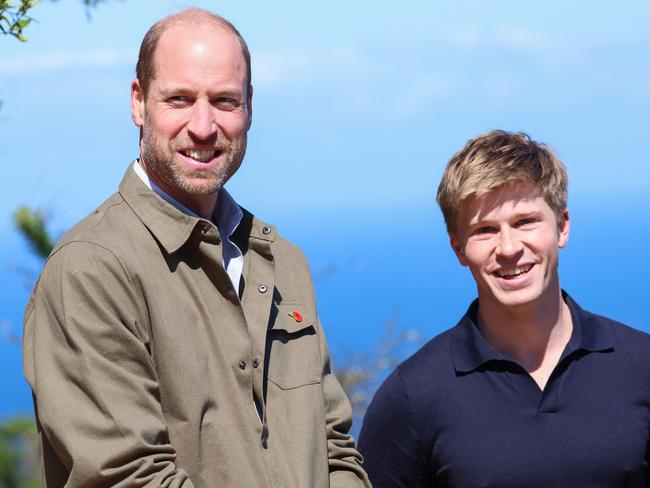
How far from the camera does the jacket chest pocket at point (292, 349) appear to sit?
295 cm

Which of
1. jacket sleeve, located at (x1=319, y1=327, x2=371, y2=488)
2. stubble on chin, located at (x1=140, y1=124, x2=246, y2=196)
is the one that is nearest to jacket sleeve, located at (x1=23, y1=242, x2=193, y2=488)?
stubble on chin, located at (x1=140, y1=124, x2=246, y2=196)

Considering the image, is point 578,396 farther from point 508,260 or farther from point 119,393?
point 119,393

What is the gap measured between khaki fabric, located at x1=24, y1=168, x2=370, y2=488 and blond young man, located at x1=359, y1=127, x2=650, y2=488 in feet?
1.05

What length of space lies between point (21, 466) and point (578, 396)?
16.3 ft

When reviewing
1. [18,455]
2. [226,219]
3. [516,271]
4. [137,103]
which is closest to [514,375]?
[516,271]

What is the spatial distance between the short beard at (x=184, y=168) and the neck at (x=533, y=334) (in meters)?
0.93

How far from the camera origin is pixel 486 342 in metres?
3.41

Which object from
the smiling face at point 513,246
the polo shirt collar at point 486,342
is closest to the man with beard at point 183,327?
the polo shirt collar at point 486,342

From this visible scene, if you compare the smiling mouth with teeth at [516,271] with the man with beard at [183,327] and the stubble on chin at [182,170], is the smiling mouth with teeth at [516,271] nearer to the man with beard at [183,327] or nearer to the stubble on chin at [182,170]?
the man with beard at [183,327]

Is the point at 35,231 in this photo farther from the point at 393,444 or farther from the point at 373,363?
the point at 373,363

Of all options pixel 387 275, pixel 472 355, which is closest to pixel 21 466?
pixel 472 355

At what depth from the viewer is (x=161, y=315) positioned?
2.71m

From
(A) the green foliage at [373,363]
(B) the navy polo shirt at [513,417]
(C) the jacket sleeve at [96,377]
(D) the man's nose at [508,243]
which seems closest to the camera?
(C) the jacket sleeve at [96,377]

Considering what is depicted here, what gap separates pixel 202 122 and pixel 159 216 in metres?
0.24
